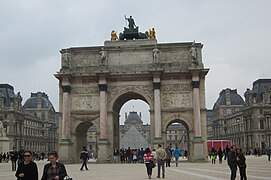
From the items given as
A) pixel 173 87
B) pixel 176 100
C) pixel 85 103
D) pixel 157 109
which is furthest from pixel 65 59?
pixel 176 100

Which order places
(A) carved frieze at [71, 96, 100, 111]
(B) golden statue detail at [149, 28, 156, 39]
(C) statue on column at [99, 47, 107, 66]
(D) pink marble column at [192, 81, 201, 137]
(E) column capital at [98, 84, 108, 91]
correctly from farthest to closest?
(B) golden statue detail at [149, 28, 156, 39], (A) carved frieze at [71, 96, 100, 111], (C) statue on column at [99, 47, 107, 66], (E) column capital at [98, 84, 108, 91], (D) pink marble column at [192, 81, 201, 137]

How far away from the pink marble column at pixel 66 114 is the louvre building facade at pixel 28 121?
28.9 m

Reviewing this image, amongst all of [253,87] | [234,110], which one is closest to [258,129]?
[253,87]

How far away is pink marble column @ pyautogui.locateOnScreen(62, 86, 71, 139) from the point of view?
127 ft

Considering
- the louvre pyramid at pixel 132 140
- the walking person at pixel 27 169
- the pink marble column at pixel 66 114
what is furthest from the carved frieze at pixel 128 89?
the walking person at pixel 27 169

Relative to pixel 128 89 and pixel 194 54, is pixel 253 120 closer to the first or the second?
pixel 194 54

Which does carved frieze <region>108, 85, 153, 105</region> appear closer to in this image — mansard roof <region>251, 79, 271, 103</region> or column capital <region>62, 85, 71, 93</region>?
column capital <region>62, 85, 71, 93</region>

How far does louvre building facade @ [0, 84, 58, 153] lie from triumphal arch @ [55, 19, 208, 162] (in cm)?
2921

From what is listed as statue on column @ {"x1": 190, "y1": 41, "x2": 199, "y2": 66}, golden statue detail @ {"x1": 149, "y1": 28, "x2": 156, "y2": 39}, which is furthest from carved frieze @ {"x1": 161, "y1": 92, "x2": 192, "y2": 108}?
golden statue detail @ {"x1": 149, "y1": 28, "x2": 156, "y2": 39}

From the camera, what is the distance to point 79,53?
1597 inches

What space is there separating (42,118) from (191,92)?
76461 millimetres

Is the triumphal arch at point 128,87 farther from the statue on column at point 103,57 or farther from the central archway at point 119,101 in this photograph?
the central archway at point 119,101

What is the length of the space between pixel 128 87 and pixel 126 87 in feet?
0.66

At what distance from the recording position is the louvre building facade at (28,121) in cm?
8331
